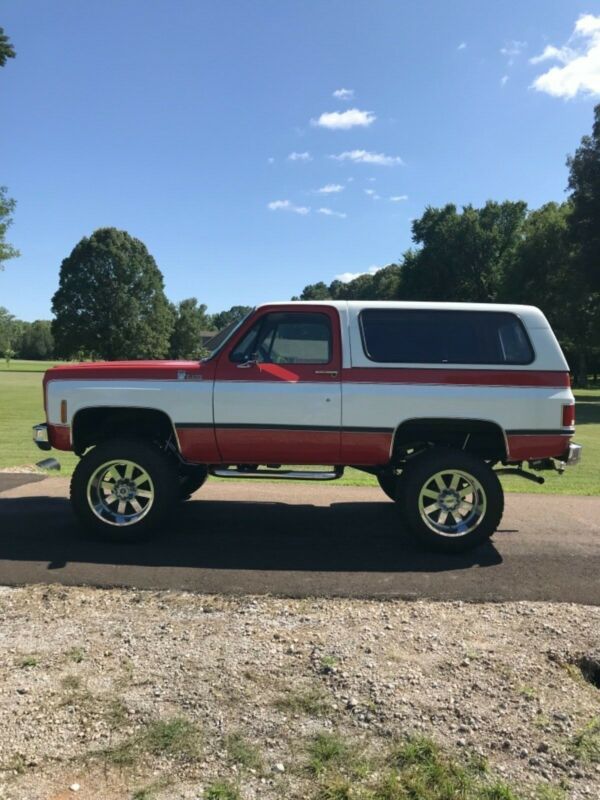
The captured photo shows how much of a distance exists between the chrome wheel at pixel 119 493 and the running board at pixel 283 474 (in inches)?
27.8

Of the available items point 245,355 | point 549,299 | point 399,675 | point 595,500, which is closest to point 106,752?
point 399,675

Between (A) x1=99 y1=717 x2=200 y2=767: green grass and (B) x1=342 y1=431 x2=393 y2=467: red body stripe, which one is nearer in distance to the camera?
(A) x1=99 y1=717 x2=200 y2=767: green grass

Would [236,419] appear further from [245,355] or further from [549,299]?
[549,299]

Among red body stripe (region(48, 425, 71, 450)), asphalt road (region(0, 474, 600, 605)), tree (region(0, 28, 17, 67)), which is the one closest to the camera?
asphalt road (region(0, 474, 600, 605))

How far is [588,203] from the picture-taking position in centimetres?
3419

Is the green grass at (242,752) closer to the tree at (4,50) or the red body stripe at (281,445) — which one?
the red body stripe at (281,445)

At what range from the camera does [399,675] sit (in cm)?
329

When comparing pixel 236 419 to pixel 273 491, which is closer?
pixel 236 419

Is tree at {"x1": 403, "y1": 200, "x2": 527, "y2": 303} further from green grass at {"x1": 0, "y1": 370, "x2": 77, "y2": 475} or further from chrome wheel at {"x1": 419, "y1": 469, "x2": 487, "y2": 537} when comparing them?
chrome wheel at {"x1": 419, "y1": 469, "x2": 487, "y2": 537}

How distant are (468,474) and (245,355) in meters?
2.30

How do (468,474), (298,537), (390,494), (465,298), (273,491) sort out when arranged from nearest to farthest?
1. (468,474)
2. (298,537)
3. (390,494)
4. (273,491)
5. (465,298)

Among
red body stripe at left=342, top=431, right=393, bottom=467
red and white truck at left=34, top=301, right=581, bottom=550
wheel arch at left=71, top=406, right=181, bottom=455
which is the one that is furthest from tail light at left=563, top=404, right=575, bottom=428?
wheel arch at left=71, top=406, right=181, bottom=455

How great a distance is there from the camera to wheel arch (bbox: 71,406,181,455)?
5.63m

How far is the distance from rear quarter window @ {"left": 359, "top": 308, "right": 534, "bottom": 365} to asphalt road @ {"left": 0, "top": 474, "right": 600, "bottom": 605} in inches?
70.2
